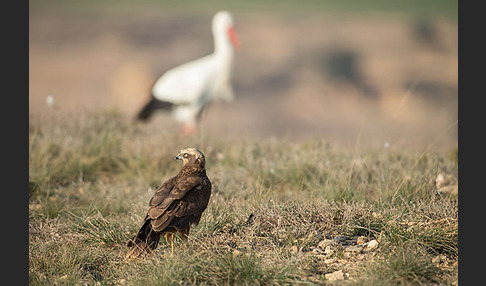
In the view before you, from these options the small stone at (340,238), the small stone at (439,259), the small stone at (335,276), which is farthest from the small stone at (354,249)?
the small stone at (439,259)

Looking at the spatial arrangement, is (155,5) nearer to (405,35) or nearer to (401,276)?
(405,35)

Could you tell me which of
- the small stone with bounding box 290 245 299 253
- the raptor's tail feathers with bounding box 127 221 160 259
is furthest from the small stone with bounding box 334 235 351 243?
the raptor's tail feathers with bounding box 127 221 160 259

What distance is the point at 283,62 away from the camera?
70.4 feet

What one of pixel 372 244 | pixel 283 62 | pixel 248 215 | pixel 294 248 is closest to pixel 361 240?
pixel 372 244

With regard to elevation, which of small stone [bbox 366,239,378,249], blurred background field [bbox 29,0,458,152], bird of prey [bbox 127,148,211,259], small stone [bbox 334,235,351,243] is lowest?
blurred background field [bbox 29,0,458,152]

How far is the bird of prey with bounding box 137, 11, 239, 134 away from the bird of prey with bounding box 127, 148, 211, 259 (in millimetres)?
4895

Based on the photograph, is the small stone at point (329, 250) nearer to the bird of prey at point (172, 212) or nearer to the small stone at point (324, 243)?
the small stone at point (324, 243)

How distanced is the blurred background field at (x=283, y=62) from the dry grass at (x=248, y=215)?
7.80 metres

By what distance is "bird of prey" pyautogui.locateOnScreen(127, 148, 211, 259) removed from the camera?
3893 millimetres

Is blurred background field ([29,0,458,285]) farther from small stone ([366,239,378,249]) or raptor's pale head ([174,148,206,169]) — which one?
raptor's pale head ([174,148,206,169])

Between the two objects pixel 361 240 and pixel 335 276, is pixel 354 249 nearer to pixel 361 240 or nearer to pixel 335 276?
pixel 361 240

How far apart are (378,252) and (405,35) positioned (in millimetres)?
21232

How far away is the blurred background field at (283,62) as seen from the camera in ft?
58.4

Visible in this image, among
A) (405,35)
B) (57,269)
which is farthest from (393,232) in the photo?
(405,35)
